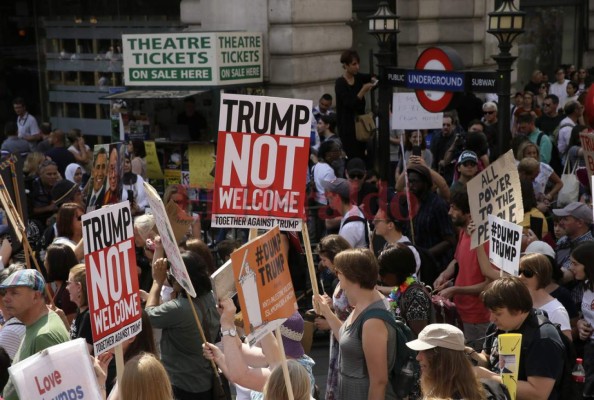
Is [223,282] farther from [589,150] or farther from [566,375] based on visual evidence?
[589,150]

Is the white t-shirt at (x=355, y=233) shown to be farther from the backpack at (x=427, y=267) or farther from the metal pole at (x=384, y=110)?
the metal pole at (x=384, y=110)

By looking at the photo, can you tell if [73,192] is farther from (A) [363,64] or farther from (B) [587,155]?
(A) [363,64]

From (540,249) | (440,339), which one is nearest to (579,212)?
(540,249)

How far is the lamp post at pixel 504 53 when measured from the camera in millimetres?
9234

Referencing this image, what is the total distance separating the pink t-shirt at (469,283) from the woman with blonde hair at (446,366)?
286cm

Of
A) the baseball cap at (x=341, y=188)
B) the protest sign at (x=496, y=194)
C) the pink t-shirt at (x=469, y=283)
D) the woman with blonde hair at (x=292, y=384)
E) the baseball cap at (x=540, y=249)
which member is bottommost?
the pink t-shirt at (x=469, y=283)

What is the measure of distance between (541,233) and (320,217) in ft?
9.28

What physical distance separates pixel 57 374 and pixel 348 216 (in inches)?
179

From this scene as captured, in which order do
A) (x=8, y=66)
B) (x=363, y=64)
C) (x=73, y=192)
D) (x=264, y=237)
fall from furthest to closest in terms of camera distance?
(x=8, y=66) → (x=363, y=64) → (x=73, y=192) → (x=264, y=237)

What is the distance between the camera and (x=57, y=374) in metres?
A: 4.25

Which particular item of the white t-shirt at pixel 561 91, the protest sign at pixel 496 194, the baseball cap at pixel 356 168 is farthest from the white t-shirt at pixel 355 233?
the white t-shirt at pixel 561 91

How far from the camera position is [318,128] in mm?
13180

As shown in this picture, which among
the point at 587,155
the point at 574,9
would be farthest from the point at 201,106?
the point at 574,9

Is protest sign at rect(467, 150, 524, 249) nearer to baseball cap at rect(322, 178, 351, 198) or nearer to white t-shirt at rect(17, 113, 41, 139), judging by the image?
baseball cap at rect(322, 178, 351, 198)
